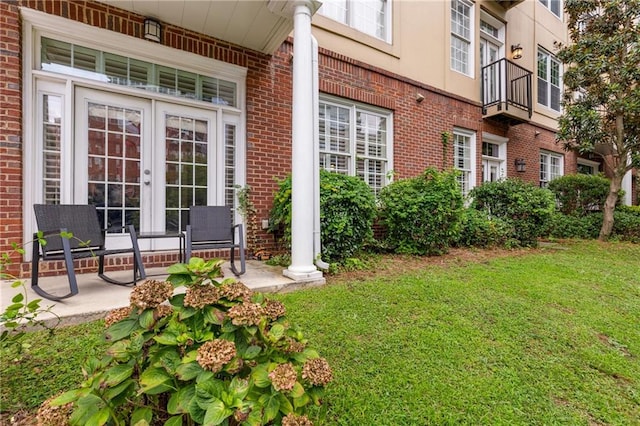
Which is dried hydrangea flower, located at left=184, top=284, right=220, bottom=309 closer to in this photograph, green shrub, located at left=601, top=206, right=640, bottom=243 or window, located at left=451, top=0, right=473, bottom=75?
window, located at left=451, top=0, right=473, bottom=75

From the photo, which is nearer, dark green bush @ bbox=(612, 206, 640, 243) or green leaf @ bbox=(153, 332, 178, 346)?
green leaf @ bbox=(153, 332, 178, 346)

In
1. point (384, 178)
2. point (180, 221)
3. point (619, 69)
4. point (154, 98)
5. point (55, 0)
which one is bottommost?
point (180, 221)

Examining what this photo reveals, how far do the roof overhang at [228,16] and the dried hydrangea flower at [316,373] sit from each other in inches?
143

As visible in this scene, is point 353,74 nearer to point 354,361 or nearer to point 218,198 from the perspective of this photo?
point 218,198

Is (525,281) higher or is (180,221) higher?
(180,221)

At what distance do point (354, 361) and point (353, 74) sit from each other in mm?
4954

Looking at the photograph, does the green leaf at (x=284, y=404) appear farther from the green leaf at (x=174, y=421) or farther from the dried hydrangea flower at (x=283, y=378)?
the green leaf at (x=174, y=421)

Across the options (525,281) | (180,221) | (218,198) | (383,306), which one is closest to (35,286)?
(180,221)

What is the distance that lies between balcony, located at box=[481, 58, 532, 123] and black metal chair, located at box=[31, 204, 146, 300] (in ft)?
27.0

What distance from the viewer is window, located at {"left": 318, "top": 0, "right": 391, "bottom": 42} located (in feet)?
17.5

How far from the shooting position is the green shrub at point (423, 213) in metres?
4.84

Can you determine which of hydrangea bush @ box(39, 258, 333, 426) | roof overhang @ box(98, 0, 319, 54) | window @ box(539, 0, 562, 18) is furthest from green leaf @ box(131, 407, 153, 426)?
window @ box(539, 0, 562, 18)

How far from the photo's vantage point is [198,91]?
13.5 feet

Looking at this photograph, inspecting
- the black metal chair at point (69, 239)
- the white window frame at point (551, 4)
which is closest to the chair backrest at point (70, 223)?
the black metal chair at point (69, 239)
